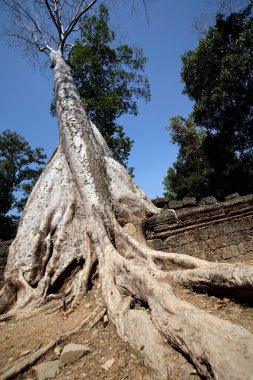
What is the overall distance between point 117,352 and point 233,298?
3.00 feet

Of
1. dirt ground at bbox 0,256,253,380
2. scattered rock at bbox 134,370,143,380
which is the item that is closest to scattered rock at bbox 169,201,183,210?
dirt ground at bbox 0,256,253,380

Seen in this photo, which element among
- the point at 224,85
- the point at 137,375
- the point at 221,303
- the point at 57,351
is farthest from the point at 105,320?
the point at 224,85

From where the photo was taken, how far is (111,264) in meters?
2.62

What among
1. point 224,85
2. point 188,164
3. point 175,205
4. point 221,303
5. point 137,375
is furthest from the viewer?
point 188,164

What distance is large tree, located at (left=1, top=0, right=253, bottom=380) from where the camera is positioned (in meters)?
1.25

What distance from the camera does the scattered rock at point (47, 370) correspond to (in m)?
1.43

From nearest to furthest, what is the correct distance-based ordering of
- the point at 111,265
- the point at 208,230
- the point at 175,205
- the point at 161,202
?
the point at 111,265
the point at 208,230
the point at 175,205
the point at 161,202

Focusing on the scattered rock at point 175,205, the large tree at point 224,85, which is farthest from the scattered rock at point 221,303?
the large tree at point 224,85

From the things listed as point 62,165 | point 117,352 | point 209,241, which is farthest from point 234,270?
point 62,165

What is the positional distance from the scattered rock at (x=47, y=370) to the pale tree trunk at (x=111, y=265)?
0.49 metres

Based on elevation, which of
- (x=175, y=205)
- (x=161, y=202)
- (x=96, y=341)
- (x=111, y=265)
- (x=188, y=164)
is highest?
(x=188, y=164)

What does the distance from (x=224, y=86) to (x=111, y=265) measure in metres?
8.29

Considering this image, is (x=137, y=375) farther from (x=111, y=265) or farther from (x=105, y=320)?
(x=111, y=265)

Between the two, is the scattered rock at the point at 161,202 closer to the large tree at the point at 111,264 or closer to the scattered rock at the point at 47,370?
the large tree at the point at 111,264
